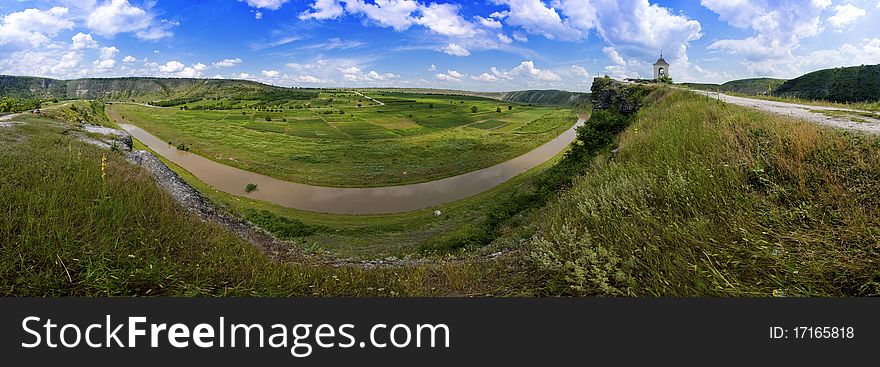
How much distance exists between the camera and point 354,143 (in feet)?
228

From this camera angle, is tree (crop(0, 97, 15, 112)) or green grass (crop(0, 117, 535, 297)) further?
tree (crop(0, 97, 15, 112))

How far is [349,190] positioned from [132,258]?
39.0 meters

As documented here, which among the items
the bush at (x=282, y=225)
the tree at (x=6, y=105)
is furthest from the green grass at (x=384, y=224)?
the tree at (x=6, y=105)

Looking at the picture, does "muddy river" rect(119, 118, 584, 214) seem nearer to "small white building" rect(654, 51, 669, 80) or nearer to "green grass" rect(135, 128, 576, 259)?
"green grass" rect(135, 128, 576, 259)

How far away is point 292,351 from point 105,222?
4757 mm

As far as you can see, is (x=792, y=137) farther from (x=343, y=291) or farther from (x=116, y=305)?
(x=116, y=305)

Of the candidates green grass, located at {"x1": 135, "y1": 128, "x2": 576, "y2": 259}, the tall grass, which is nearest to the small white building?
green grass, located at {"x1": 135, "y1": 128, "x2": 576, "y2": 259}

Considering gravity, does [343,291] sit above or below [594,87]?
below

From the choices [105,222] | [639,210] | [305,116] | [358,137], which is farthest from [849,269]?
[305,116]

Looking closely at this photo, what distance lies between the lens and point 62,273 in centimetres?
424

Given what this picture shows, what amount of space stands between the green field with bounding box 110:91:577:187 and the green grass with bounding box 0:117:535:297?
38.8 metres

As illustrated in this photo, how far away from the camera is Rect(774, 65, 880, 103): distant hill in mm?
61875

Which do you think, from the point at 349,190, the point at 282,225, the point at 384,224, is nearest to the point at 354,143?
the point at 349,190

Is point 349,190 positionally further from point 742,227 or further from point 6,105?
point 742,227
